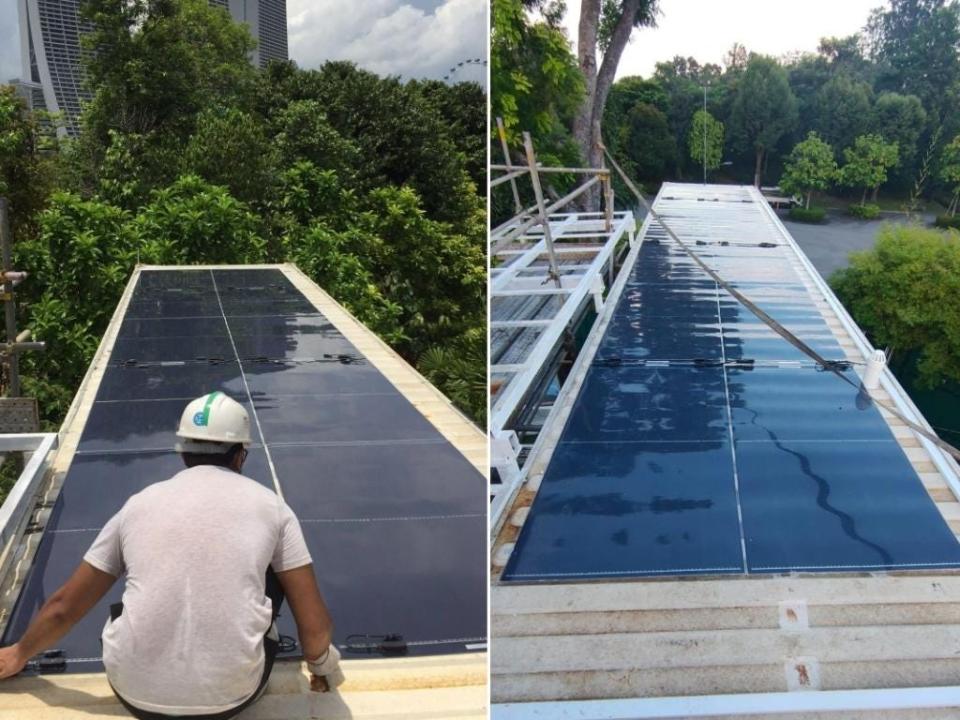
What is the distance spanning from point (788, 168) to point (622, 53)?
4047mm

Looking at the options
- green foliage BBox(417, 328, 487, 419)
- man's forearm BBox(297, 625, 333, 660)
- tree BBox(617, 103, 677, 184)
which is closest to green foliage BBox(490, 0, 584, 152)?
tree BBox(617, 103, 677, 184)

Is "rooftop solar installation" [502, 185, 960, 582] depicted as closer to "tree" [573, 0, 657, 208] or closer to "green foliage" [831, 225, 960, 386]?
"tree" [573, 0, 657, 208]

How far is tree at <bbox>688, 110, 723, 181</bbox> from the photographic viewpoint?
245 inches

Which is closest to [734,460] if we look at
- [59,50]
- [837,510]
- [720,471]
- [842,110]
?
[720,471]

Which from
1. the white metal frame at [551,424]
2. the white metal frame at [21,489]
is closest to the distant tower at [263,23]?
the white metal frame at [551,424]

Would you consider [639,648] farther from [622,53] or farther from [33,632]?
[622,53]

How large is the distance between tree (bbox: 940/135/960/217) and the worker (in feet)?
16.6

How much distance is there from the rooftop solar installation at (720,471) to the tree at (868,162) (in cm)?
124

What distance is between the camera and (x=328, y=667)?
6.66ft

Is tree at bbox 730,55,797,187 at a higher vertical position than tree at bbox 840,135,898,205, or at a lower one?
higher

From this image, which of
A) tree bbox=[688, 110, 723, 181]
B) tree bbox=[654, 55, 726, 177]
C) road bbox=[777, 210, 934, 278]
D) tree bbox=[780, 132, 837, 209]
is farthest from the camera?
road bbox=[777, 210, 934, 278]

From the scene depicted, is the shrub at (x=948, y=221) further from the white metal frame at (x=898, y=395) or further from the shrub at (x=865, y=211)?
the white metal frame at (x=898, y=395)

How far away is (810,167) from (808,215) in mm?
1559

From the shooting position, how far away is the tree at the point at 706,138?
6.22 meters
